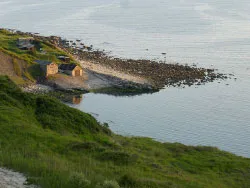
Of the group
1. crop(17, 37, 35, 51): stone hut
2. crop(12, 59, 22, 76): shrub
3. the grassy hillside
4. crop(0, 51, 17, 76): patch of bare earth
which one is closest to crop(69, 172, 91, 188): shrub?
the grassy hillside

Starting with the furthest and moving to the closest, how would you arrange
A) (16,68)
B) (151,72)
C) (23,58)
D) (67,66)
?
(151,72) < (23,58) < (67,66) < (16,68)

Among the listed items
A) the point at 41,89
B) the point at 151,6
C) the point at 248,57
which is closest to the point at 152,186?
the point at 41,89

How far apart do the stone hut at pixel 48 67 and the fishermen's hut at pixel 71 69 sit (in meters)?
2.02

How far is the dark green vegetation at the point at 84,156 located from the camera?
18.2 metres

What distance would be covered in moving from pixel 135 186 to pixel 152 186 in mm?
1306

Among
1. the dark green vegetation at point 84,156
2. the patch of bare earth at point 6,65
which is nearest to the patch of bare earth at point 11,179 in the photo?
the dark green vegetation at point 84,156

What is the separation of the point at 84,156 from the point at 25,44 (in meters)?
64.0

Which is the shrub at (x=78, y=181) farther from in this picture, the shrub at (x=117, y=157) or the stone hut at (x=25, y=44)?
the stone hut at (x=25, y=44)

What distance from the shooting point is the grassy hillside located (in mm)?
71500

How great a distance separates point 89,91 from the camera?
71.6 metres

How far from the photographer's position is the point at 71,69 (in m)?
74.6

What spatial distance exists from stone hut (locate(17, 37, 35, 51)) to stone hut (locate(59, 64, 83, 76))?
36.2 ft

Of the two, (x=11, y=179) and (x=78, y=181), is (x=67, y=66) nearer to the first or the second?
(x=11, y=179)

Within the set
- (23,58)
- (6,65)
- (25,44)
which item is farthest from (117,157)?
(25,44)
